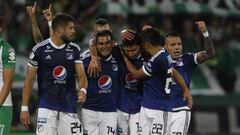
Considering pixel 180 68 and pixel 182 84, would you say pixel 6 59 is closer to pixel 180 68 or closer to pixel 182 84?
pixel 182 84

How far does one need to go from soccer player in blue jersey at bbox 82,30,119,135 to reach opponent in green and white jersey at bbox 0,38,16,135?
160cm

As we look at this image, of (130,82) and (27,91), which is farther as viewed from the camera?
(130,82)

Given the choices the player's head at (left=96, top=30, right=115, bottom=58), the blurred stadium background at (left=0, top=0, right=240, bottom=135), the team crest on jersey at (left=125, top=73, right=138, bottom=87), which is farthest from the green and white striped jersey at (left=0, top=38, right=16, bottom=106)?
the blurred stadium background at (left=0, top=0, right=240, bottom=135)

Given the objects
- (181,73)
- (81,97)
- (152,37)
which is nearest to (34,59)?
(81,97)

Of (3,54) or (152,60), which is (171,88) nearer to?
(152,60)

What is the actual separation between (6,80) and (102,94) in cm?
196

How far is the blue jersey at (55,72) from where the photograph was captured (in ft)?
36.5

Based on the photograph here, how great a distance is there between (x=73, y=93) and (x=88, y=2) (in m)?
9.52

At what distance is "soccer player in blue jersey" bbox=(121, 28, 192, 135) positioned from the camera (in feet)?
39.1

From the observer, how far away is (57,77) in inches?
440

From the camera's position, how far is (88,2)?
67.7 ft

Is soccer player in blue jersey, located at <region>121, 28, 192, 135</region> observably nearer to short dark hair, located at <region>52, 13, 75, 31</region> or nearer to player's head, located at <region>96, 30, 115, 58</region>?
player's head, located at <region>96, 30, 115, 58</region>

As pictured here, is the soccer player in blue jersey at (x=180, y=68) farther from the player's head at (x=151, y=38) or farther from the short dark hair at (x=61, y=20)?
the short dark hair at (x=61, y=20)

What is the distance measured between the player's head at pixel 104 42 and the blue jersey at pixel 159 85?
25.3 inches
